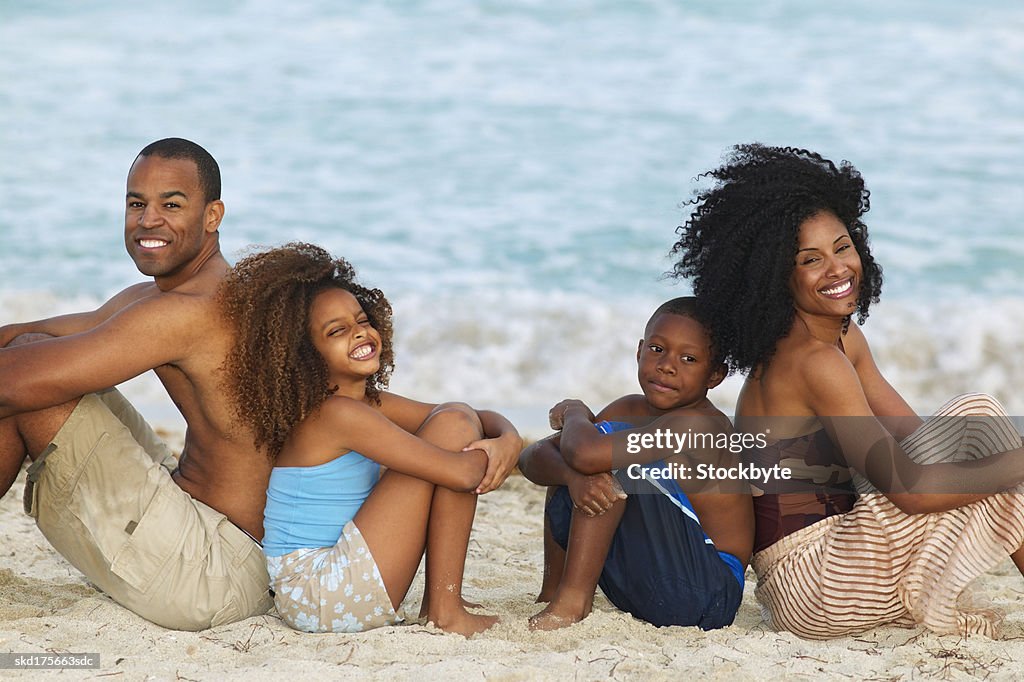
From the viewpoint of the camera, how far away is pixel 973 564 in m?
2.80

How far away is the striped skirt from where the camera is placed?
9.20ft

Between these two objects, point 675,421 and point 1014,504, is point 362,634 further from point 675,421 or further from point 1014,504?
point 1014,504

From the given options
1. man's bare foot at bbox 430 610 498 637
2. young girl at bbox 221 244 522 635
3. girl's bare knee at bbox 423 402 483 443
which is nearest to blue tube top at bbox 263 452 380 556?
young girl at bbox 221 244 522 635

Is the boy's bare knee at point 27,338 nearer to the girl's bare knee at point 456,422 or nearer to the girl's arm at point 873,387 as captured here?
the girl's bare knee at point 456,422

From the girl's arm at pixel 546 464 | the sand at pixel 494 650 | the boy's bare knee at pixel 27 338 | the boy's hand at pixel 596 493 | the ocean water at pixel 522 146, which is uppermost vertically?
A: the ocean water at pixel 522 146

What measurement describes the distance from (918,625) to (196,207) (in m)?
2.20

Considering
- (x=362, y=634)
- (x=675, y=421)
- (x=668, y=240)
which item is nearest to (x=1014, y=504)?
(x=675, y=421)

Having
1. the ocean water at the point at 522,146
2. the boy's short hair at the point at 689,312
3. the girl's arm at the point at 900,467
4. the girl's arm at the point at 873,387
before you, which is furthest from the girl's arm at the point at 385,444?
the ocean water at the point at 522,146

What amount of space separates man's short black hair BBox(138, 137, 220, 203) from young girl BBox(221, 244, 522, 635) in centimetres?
31

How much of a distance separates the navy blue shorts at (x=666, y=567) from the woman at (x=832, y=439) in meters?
0.16

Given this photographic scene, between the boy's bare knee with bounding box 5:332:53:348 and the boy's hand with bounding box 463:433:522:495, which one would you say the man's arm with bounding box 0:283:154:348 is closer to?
the boy's bare knee with bounding box 5:332:53:348

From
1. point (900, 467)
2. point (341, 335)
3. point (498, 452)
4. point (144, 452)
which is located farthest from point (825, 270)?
point (144, 452)

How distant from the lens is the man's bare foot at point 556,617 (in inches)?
115

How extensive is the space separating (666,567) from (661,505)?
0.55 ft
